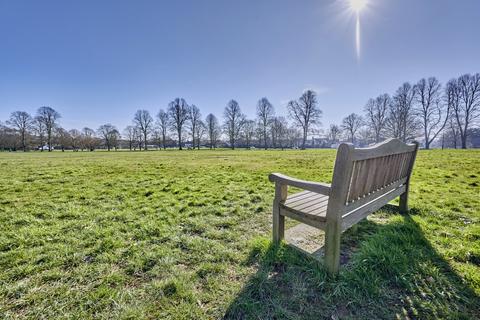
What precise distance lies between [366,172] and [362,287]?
1106mm

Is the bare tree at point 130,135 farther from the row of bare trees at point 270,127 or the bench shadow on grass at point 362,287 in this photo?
the bench shadow on grass at point 362,287

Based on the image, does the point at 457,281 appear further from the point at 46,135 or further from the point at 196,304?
the point at 46,135

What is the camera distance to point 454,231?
2852 mm

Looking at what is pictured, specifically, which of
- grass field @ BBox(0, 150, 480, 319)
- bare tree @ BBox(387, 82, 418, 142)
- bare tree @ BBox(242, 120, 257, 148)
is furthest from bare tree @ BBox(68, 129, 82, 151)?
bare tree @ BBox(387, 82, 418, 142)

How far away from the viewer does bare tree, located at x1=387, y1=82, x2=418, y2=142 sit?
34094mm

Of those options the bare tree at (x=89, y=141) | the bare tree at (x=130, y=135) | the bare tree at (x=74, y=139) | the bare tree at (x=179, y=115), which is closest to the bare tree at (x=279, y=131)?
the bare tree at (x=179, y=115)

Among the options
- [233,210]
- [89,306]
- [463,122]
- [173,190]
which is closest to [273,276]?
[89,306]

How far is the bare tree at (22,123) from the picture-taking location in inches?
1940

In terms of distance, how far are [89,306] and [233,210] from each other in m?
2.63

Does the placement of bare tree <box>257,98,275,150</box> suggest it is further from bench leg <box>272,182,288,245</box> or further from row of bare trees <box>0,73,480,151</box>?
bench leg <box>272,182,288,245</box>

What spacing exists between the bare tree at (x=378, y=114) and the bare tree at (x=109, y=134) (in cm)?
6701

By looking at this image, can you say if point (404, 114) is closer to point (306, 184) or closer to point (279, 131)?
point (279, 131)

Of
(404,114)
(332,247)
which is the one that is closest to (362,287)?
(332,247)

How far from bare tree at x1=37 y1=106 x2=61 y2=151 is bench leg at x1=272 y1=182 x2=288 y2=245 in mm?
68691
